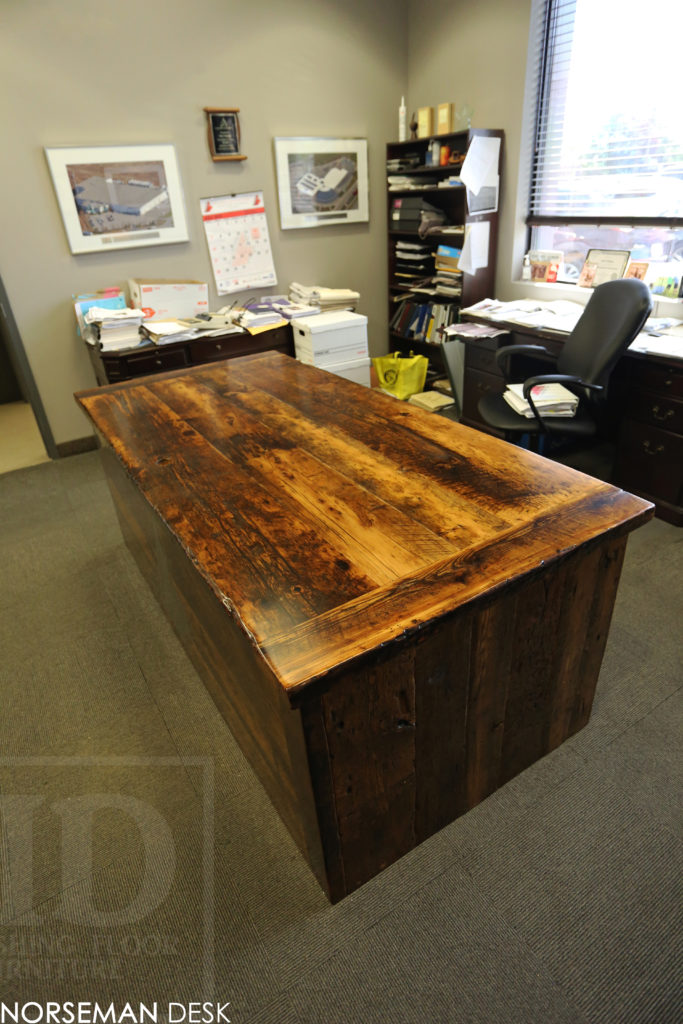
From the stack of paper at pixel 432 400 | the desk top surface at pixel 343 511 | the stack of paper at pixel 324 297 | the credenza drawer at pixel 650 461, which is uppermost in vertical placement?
the stack of paper at pixel 324 297

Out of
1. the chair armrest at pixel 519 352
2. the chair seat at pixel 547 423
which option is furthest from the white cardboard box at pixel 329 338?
the chair seat at pixel 547 423

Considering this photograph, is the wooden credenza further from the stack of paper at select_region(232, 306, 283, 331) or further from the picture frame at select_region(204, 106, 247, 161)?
the picture frame at select_region(204, 106, 247, 161)

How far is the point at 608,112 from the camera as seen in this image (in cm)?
306

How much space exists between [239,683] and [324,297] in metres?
3.20

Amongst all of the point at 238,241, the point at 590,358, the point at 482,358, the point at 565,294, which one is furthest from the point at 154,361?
the point at 565,294

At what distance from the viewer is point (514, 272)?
12.3ft

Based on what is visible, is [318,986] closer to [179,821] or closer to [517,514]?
[179,821]

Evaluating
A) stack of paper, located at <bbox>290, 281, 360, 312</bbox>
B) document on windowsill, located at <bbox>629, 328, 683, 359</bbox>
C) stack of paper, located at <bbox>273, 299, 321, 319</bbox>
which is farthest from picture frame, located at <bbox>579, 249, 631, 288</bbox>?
stack of paper, located at <bbox>273, 299, 321, 319</bbox>

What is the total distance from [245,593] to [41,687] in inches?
50.8

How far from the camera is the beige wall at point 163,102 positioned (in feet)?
9.96

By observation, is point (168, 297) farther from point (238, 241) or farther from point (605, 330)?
point (605, 330)

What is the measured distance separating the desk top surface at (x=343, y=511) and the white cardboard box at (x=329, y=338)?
1.71 meters

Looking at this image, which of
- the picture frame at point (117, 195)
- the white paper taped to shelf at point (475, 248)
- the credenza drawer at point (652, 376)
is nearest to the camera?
the credenza drawer at point (652, 376)

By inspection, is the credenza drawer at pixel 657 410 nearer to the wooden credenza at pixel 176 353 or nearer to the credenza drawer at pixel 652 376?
the credenza drawer at pixel 652 376
